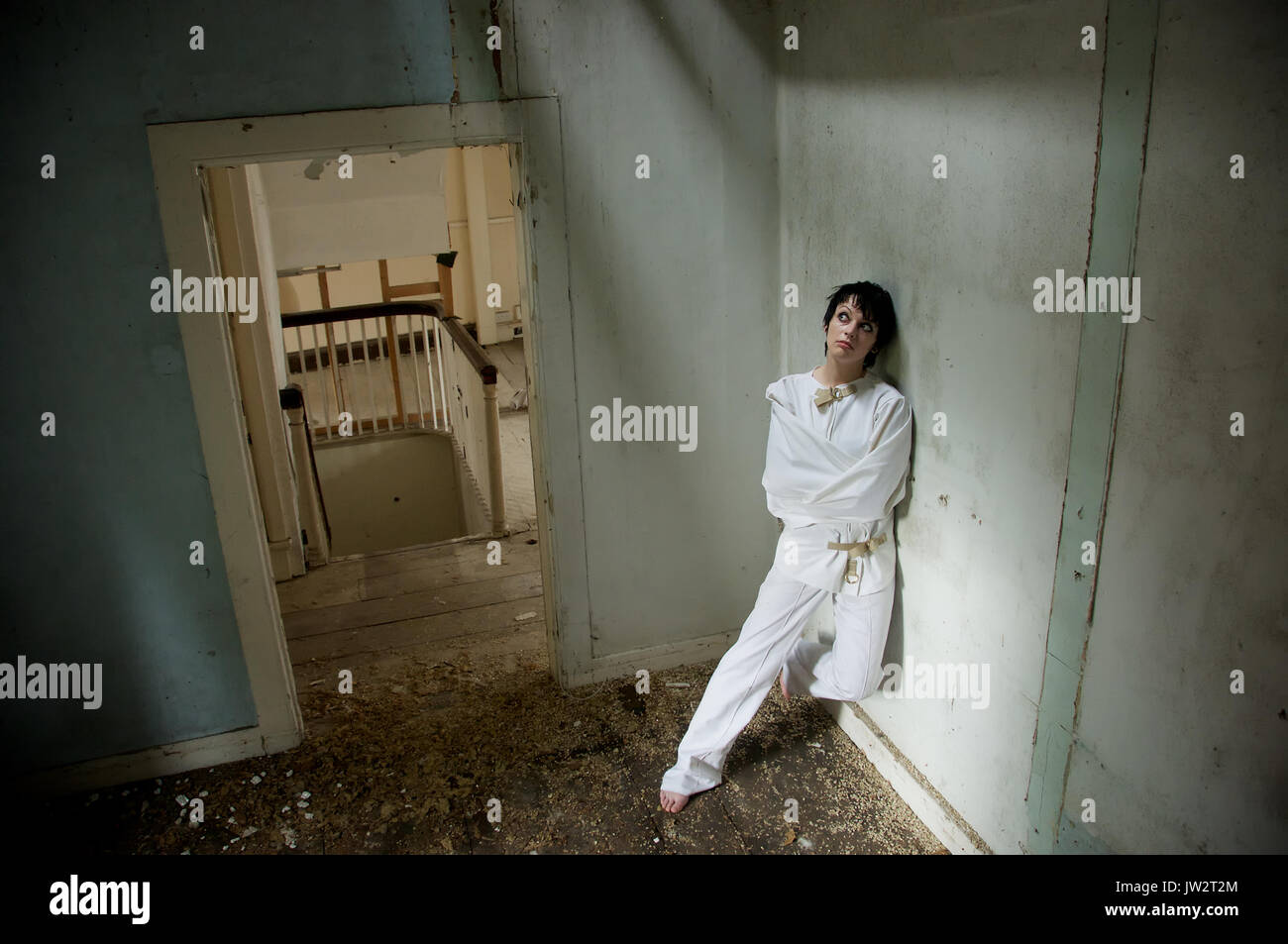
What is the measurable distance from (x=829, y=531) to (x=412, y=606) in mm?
2377

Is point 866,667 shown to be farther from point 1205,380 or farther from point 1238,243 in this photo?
point 1238,243

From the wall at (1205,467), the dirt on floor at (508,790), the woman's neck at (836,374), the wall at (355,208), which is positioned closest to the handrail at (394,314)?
the wall at (355,208)

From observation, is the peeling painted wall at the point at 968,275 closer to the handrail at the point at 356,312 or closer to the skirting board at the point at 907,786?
the skirting board at the point at 907,786

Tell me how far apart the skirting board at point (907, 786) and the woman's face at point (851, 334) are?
1.35 metres

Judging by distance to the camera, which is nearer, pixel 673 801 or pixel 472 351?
pixel 673 801

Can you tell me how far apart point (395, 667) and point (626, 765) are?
122 centimetres

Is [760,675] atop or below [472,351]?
below

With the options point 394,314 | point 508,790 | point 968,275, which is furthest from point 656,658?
point 394,314

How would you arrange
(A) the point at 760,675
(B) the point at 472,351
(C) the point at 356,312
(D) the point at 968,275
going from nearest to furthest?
(D) the point at 968,275
(A) the point at 760,675
(B) the point at 472,351
(C) the point at 356,312

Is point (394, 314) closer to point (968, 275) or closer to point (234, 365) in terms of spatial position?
point (234, 365)

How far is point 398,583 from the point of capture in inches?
185

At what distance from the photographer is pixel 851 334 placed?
2686 millimetres

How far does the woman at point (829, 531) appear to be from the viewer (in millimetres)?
2703

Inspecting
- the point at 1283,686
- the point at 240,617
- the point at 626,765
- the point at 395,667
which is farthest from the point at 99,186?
the point at 1283,686
